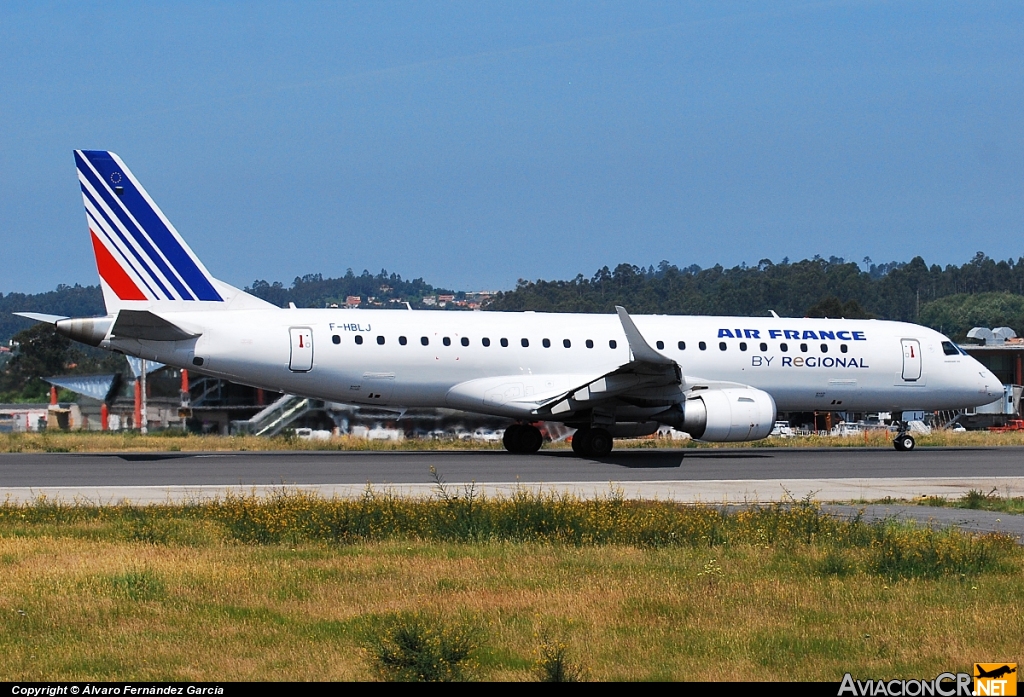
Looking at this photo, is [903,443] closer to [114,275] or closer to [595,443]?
[595,443]

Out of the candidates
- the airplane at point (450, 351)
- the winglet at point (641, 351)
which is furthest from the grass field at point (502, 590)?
the airplane at point (450, 351)

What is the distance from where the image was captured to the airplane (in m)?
26.5

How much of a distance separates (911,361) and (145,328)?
18845 millimetres

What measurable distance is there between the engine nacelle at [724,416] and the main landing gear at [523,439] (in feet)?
14.6

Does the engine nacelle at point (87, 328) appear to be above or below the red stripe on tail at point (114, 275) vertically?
below

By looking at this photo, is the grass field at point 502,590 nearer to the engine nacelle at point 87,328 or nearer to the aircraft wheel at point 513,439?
the engine nacelle at point 87,328

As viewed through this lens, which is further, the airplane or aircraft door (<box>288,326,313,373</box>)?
aircraft door (<box>288,326,313,373</box>)

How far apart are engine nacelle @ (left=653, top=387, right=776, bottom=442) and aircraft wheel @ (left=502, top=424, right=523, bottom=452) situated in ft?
15.6

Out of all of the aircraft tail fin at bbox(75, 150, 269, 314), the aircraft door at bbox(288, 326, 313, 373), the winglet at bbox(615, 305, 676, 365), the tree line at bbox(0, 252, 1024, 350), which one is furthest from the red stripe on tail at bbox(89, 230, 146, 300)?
the tree line at bbox(0, 252, 1024, 350)

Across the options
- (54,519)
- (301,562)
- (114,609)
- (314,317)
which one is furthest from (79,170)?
(114,609)

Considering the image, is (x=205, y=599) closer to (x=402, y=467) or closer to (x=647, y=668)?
(x=647, y=668)

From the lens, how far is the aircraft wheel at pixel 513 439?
3030cm

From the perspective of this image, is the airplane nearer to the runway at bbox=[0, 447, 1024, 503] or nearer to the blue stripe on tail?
the blue stripe on tail

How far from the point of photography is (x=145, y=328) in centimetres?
2597
